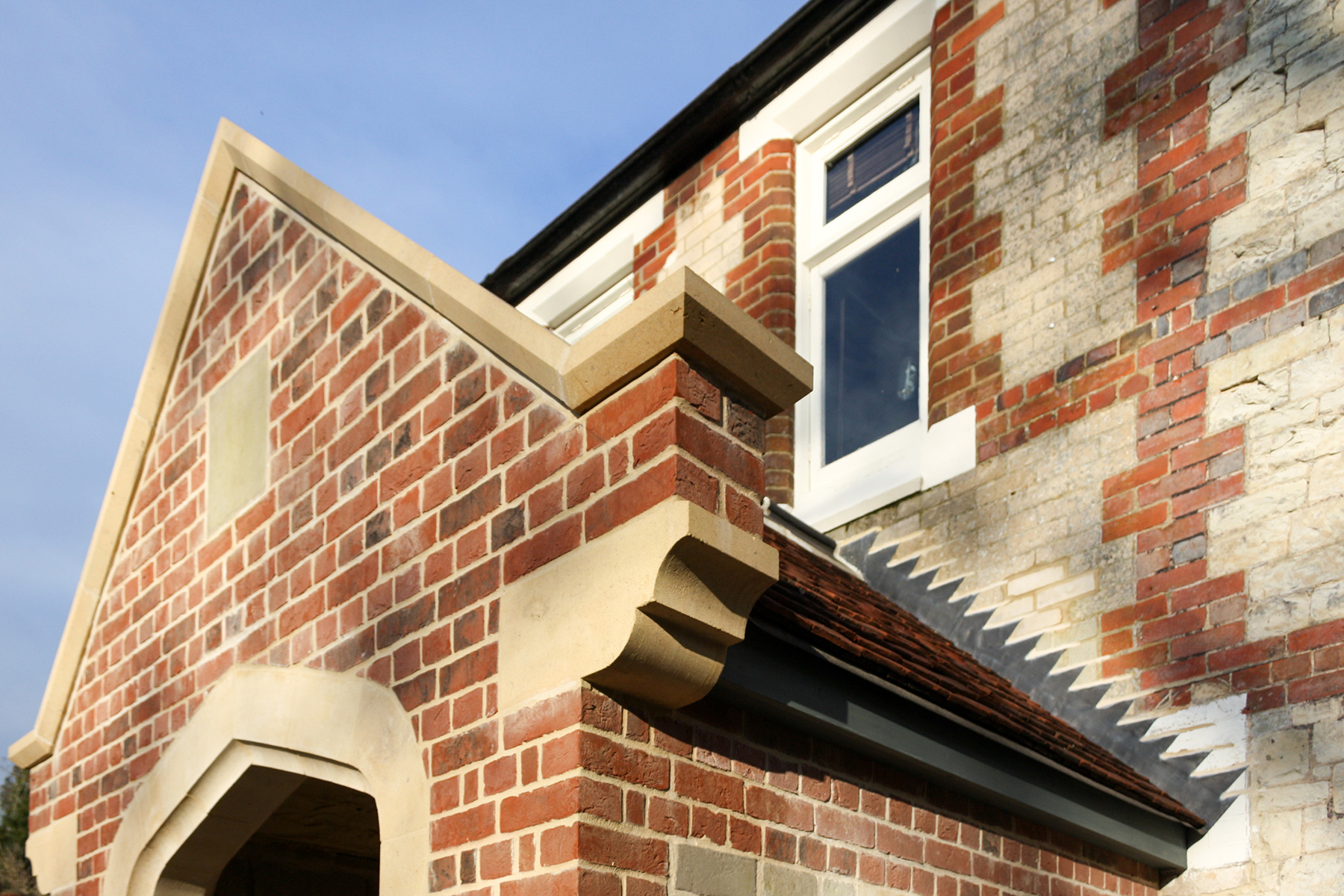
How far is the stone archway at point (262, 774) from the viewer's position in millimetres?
3279

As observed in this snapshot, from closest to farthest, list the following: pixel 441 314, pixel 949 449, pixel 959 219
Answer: pixel 441 314, pixel 949 449, pixel 959 219

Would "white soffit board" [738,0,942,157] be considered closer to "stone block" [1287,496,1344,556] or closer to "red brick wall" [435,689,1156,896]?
"stone block" [1287,496,1344,556]

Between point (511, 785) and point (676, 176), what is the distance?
6.60 metres

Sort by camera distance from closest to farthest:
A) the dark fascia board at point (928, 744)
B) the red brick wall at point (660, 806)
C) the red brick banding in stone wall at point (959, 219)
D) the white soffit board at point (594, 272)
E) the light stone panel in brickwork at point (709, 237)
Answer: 1. the red brick wall at point (660, 806)
2. the dark fascia board at point (928, 744)
3. the red brick banding in stone wall at point (959, 219)
4. the light stone panel in brickwork at point (709, 237)
5. the white soffit board at point (594, 272)

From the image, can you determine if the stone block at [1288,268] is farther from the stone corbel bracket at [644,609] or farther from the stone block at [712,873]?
the stone block at [712,873]

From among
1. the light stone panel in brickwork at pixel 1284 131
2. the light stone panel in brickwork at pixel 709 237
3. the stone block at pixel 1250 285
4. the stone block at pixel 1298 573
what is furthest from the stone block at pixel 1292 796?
the light stone panel in brickwork at pixel 709 237

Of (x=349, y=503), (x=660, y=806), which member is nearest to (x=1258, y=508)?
(x=660, y=806)

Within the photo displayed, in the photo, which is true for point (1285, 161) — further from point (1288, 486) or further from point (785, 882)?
point (785, 882)

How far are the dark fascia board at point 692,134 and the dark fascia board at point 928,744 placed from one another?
4926mm

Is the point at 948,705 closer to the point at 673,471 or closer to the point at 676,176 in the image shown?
the point at 673,471

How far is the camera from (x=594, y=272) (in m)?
9.71

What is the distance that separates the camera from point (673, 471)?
289 cm

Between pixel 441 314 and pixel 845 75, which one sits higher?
pixel 845 75

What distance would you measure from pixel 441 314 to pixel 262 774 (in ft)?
5.25
